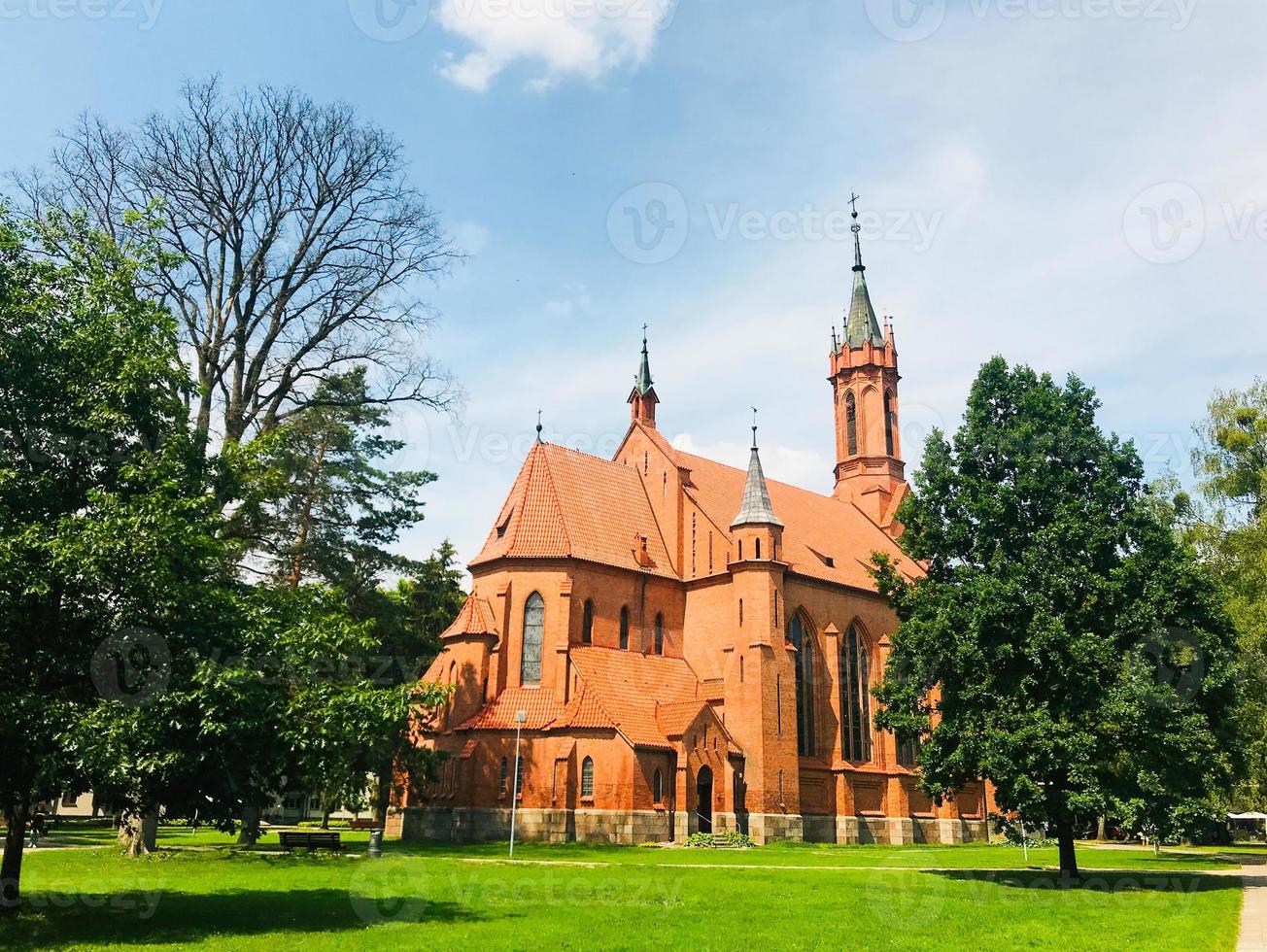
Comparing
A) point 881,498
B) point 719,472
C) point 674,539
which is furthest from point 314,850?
point 881,498

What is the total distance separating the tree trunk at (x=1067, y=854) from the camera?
23.0m

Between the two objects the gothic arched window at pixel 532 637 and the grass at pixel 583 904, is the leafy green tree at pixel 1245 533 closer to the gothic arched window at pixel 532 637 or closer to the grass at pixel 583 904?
the grass at pixel 583 904

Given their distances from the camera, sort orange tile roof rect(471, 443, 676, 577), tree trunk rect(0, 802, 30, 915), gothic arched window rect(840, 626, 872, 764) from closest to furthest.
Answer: tree trunk rect(0, 802, 30, 915) < orange tile roof rect(471, 443, 676, 577) < gothic arched window rect(840, 626, 872, 764)

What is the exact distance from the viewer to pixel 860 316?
61.4 metres

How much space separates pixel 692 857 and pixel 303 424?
21.5 meters

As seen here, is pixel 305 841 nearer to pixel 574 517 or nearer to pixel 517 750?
pixel 517 750

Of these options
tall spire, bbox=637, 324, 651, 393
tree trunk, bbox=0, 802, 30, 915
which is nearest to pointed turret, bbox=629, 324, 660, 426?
tall spire, bbox=637, 324, 651, 393

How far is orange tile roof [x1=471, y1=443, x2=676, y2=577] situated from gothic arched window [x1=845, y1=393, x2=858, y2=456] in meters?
18.1

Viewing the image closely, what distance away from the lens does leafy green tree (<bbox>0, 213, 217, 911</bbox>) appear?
44.3ft

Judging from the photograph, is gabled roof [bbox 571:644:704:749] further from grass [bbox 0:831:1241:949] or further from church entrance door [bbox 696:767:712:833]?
grass [bbox 0:831:1241:949]

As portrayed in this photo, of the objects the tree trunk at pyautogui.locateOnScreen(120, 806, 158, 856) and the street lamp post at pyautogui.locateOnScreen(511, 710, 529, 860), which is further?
the street lamp post at pyautogui.locateOnScreen(511, 710, 529, 860)

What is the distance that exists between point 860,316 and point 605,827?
37.5m

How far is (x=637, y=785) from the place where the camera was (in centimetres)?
3606

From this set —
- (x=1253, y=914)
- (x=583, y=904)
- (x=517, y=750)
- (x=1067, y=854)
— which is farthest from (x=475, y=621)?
(x=1253, y=914)
